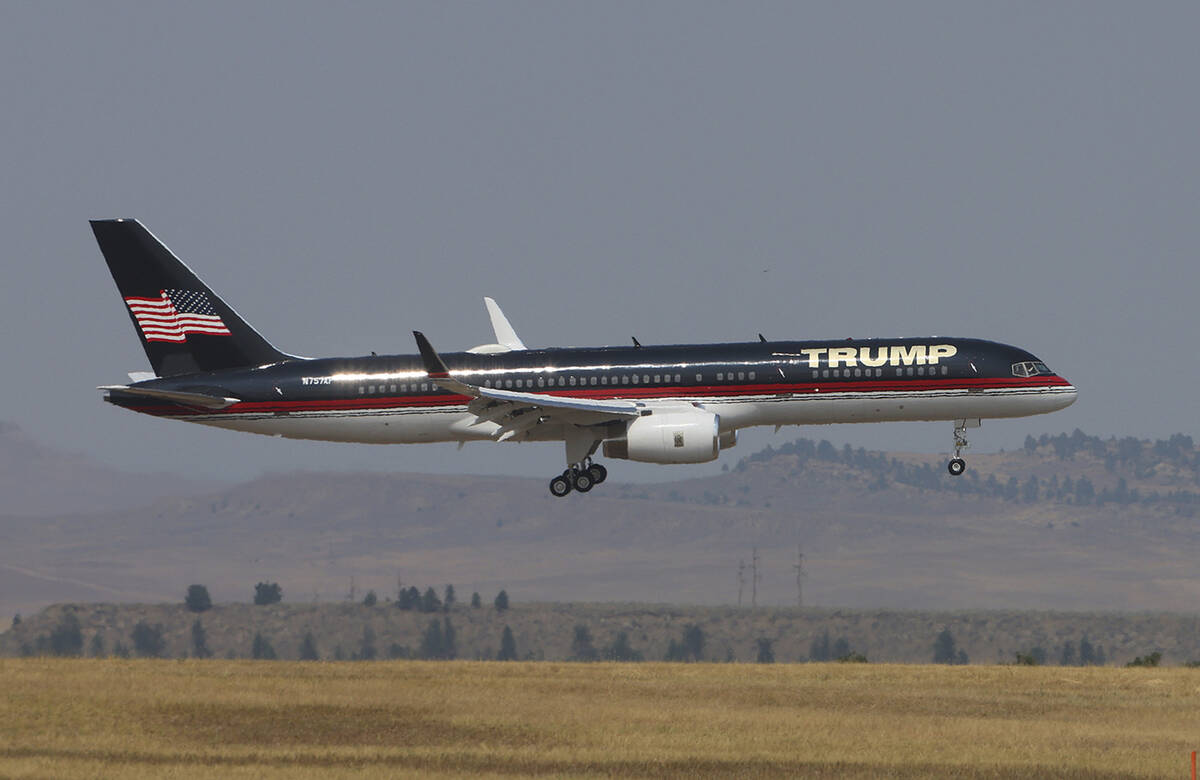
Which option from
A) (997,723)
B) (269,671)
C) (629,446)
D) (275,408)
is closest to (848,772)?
(997,723)

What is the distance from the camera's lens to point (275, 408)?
2894 inches

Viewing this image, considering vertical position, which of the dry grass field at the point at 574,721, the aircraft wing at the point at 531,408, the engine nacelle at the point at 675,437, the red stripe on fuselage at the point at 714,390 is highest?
the red stripe on fuselage at the point at 714,390

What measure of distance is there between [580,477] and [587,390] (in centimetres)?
441

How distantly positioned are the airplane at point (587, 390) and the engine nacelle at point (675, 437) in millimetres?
54

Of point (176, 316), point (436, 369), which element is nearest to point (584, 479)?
point (436, 369)

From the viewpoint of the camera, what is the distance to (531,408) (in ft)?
224

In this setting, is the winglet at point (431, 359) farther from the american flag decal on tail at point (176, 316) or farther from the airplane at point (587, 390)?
the american flag decal on tail at point (176, 316)

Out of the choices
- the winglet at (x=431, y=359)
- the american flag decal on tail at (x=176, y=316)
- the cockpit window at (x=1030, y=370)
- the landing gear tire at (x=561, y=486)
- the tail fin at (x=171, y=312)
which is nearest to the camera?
the winglet at (x=431, y=359)

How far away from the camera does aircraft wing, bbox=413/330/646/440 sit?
6681 cm

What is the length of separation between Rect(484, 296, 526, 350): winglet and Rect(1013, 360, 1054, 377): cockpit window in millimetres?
20445

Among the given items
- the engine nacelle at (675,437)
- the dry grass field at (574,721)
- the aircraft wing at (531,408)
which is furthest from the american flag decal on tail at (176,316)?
the engine nacelle at (675,437)

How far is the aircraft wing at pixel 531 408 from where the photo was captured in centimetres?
6681

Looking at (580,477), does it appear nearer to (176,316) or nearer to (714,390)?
(714,390)

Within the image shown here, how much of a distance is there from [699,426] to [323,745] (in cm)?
2191
